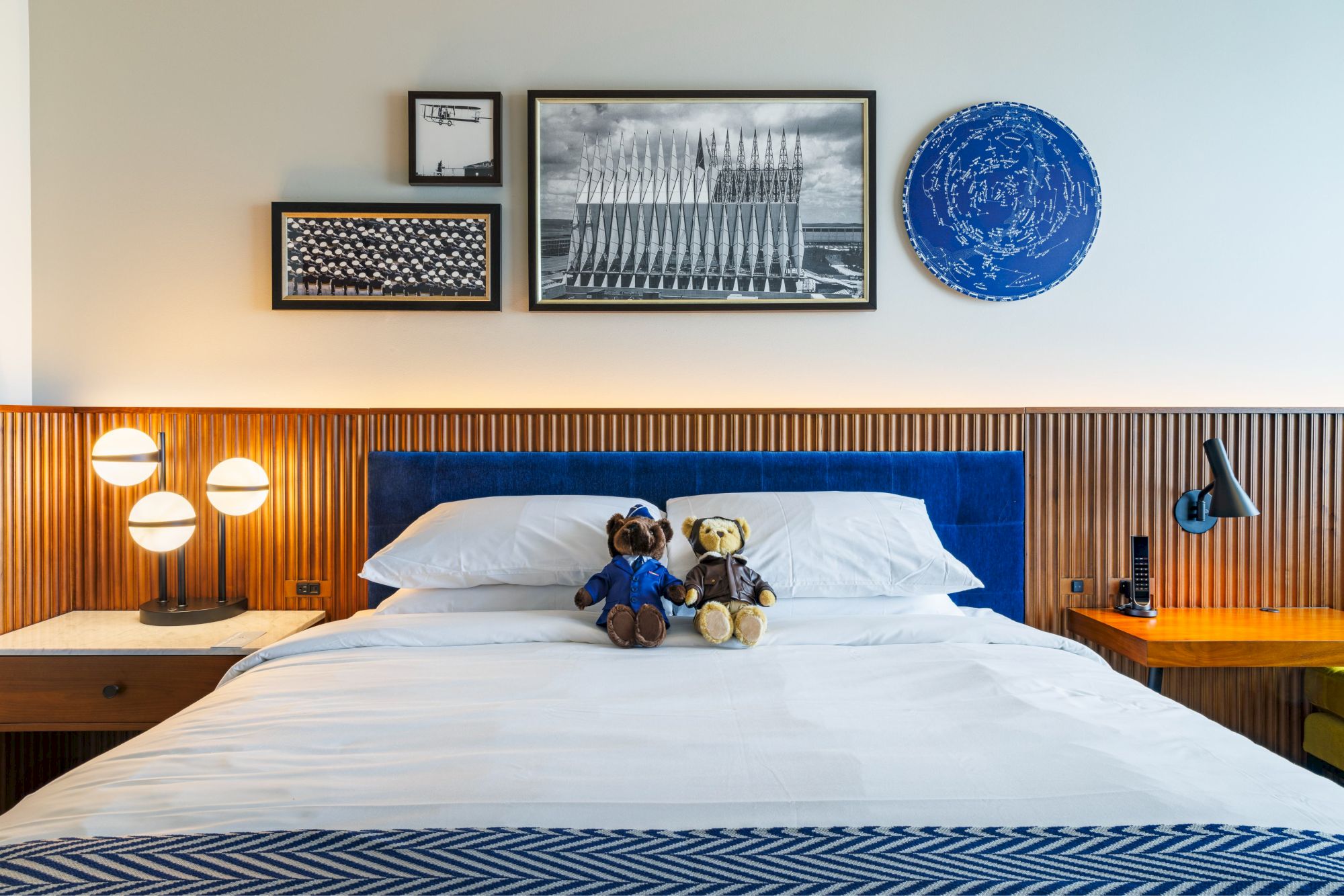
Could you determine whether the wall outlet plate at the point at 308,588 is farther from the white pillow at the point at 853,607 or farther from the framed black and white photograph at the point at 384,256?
the white pillow at the point at 853,607

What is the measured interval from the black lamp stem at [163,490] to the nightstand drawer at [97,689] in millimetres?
309

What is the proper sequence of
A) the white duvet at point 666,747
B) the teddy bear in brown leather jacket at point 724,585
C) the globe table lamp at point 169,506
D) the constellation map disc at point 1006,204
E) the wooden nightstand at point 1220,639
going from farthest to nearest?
1. the constellation map disc at point 1006,204
2. the globe table lamp at point 169,506
3. the wooden nightstand at point 1220,639
4. the teddy bear in brown leather jacket at point 724,585
5. the white duvet at point 666,747

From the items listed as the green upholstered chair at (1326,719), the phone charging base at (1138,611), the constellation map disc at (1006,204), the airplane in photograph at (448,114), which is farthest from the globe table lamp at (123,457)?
the green upholstered chair at (1326,719)

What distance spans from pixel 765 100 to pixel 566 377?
109cm

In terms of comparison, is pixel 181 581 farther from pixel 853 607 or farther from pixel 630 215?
pixel 853 607

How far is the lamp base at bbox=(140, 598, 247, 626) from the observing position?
Result: 212cm

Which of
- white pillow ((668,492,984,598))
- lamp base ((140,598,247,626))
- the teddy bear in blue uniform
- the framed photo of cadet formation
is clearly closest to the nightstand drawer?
lamp base ((140,598,247,626))

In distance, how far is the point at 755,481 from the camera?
7.70 feet

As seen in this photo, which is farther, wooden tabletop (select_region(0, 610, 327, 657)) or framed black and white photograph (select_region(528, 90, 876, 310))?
framed black and white photograph (select_region(528, 90, 876, 310))

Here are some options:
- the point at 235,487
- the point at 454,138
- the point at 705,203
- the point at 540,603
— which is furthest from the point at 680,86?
the point at 235,487

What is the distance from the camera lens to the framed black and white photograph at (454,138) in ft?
7.89

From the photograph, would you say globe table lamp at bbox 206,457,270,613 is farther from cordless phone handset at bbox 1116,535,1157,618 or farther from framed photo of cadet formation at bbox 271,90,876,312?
cordless phone handset at bbox 1116,535,1157,618

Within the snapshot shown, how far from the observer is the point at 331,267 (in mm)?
2410

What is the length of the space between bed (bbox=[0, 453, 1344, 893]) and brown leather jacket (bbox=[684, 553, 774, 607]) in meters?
0.10
